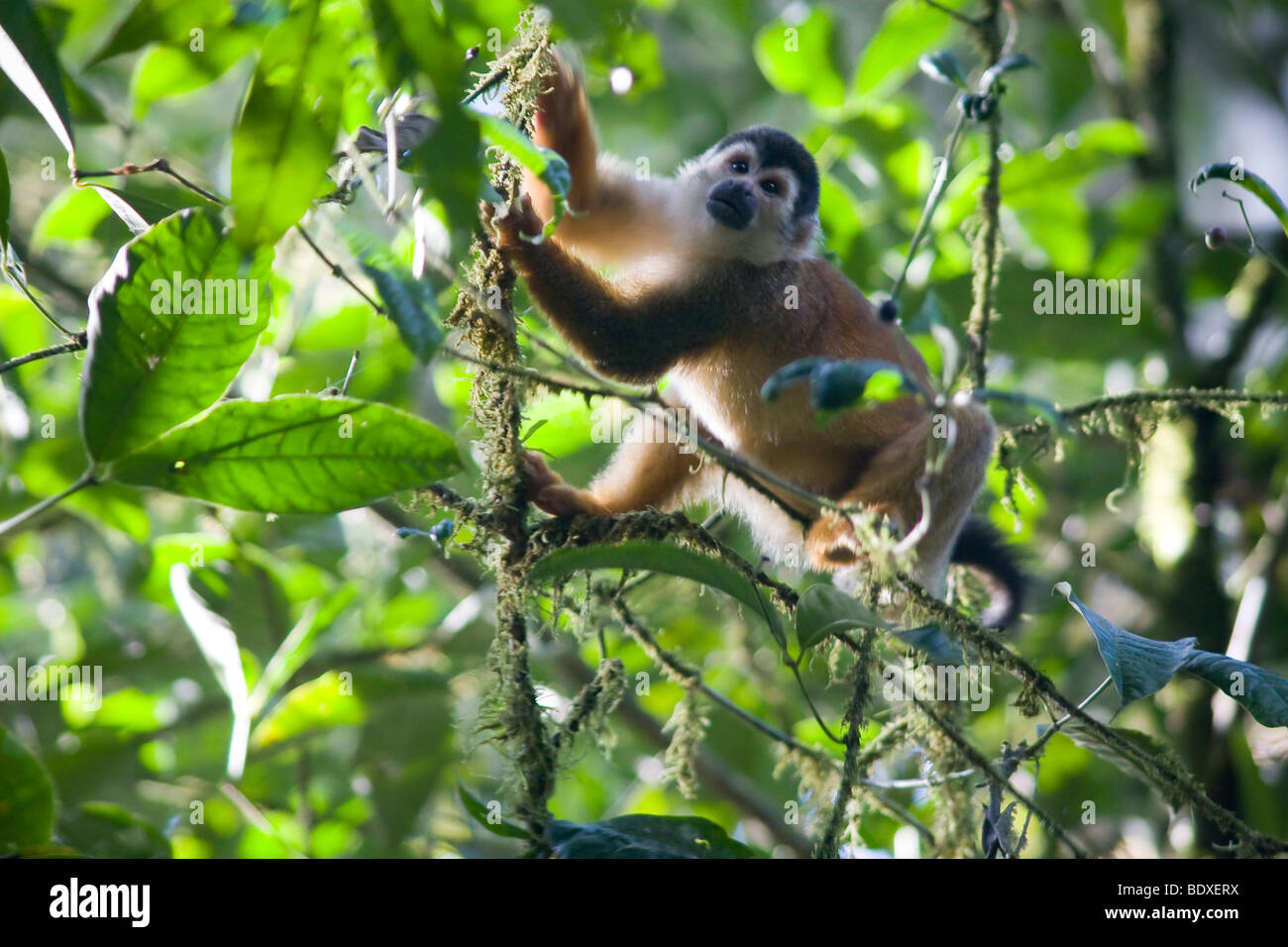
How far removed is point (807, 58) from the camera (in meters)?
4.88

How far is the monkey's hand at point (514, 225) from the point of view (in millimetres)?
2727

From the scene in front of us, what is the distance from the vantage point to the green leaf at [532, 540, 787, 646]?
241cm

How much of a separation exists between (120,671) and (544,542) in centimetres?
287

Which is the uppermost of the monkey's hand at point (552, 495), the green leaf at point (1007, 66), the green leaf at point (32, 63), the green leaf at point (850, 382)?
the green leaf at point (1007, 66)

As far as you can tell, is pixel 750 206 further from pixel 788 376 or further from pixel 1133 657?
pixel 1133 657

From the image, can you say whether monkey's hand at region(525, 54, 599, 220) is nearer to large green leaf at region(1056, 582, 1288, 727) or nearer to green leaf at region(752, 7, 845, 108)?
green leaf at region(752, 7, 845, 108)

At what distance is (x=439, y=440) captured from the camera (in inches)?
79.7

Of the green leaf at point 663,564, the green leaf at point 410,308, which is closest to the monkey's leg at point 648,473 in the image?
the green leaf at point 663,564

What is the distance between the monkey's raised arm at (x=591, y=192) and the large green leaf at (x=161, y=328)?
119 cm

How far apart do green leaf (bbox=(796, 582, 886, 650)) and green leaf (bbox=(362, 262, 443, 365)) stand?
108cm

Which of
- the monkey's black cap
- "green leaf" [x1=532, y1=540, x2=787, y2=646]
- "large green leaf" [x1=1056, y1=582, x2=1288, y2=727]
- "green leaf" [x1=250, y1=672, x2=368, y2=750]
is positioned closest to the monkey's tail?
the monkey's black cap

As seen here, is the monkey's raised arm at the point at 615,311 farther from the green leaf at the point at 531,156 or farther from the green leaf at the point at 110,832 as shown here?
the green leaf at the point at 110,832
